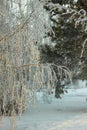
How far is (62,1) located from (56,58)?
2106 millimetres

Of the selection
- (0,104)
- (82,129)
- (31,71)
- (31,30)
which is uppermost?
(31,30)

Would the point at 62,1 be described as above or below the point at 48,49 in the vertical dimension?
above

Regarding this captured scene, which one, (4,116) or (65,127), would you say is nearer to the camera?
(4,116)

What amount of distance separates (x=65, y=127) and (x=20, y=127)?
1.21 metres

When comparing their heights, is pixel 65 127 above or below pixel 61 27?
below

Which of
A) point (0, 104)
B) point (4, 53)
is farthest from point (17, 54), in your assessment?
point (0, 104)

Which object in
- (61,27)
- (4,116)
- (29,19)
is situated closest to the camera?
(29,19)

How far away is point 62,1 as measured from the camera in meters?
14.6

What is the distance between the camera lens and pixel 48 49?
15.1m

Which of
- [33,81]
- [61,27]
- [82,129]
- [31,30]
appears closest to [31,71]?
[33,81]

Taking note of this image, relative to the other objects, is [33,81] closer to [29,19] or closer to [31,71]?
[31,71]

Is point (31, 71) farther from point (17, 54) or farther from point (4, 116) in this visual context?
point (4, 116)

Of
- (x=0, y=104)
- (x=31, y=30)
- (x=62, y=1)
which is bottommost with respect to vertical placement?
(x=0, y=104)

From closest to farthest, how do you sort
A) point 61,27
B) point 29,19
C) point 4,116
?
1. point 29,19
2. point 4,116
3. point 61,27
